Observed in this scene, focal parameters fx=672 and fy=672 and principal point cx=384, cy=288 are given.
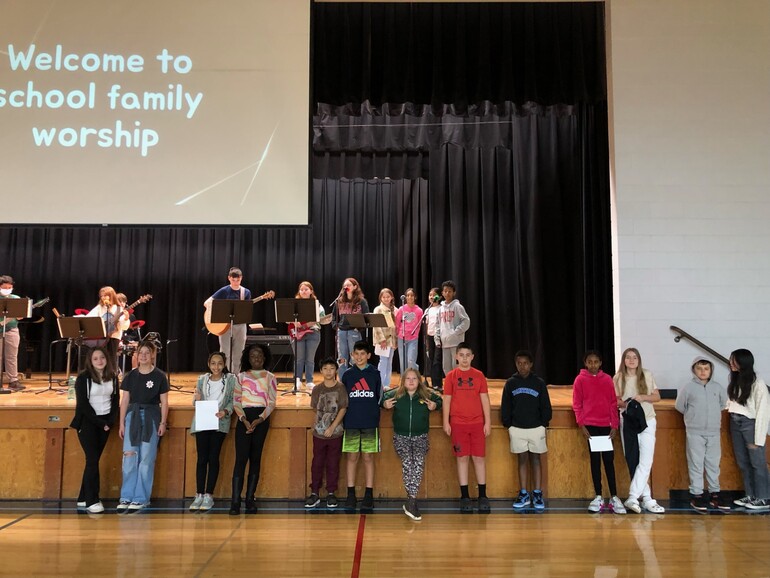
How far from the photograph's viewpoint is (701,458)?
230 inches

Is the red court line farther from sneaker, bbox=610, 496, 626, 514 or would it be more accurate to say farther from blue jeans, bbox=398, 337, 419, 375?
blue jeans, bbox=398, 337, 419, 375

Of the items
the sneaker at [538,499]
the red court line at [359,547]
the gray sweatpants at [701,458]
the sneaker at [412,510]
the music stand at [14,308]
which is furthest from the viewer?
the music stand at [14,308]

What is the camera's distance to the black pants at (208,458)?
5.71 meters

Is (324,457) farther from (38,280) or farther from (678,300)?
(38,280)

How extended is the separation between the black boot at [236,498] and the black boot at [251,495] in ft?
Result: 0.23

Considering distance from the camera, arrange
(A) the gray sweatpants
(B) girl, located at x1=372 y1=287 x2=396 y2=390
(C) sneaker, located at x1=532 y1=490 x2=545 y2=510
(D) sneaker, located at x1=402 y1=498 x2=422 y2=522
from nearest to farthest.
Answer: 1. (D) sneaker, located at x1=402 y1=498 x2=422 y2=522
2. (C) sneaker, located at x1=532 y1=490 x2=545 y2=510
3. (A) the gray sweatpants
4. (B) girl, located at x1=372 y1=287 x2=396 y2=390

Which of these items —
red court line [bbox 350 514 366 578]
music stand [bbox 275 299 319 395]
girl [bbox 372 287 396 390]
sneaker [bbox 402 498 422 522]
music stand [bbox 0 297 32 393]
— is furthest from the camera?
girl [bbox 372 287 396 390]

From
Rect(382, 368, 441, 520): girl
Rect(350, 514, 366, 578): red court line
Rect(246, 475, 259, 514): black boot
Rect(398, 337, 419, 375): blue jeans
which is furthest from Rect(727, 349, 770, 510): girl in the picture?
Rect(246, 475, 259, 514): black boot

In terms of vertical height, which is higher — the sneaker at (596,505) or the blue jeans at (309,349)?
the blue jeans at (309,349)

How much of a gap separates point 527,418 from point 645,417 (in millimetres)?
1011

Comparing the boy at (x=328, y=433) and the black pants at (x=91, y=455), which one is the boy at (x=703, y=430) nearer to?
the boy at (x=328, y=433)

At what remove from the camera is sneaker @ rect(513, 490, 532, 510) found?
18.8ft

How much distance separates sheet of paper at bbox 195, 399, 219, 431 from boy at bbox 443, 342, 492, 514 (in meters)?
1.96

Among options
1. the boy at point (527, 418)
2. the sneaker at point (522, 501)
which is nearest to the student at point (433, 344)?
the boy at point (527, 418)
